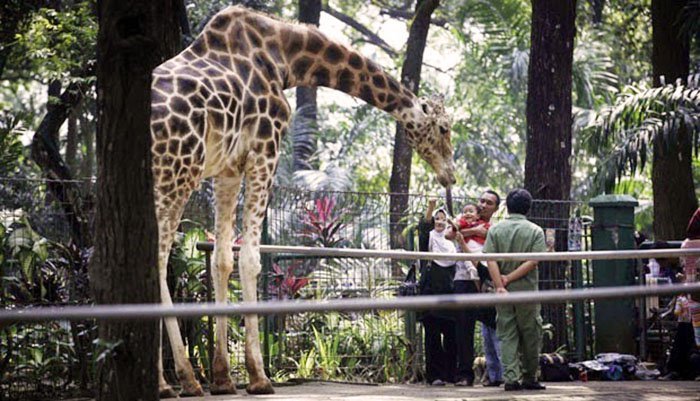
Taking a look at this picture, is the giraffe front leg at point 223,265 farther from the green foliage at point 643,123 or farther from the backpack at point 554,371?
the green foliage at point 643,123

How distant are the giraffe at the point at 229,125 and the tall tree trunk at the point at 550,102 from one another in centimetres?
482

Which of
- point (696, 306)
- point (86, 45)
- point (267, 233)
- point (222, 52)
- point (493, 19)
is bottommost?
point (696, 306)

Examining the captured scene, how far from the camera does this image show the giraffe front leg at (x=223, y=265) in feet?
31.6

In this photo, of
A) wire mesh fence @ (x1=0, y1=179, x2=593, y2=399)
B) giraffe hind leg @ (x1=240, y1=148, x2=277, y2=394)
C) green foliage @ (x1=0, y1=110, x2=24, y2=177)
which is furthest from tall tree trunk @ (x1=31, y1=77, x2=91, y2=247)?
giraffe hind leg @ (x1=240, y1=148, x2=277, y2=394)

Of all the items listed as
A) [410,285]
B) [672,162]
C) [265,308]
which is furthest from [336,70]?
[672,162]

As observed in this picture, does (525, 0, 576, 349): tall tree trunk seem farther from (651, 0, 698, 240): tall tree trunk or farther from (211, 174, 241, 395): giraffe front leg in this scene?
(211, 174, 241, 395): giraffe front leg

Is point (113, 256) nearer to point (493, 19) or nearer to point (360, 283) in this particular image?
point (360, 283)

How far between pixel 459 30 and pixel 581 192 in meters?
7.56

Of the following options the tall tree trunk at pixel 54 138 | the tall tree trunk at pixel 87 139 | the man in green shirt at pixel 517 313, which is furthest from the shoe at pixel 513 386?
the tall tree trunk at pixel 87 139

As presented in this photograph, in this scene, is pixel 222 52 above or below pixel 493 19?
below

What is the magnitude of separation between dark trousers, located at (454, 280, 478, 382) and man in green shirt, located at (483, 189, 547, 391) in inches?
28.2

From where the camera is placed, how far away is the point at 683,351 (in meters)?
11.5

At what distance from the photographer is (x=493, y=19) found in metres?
36.5

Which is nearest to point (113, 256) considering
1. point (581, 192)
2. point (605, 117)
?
point (605, 117)
